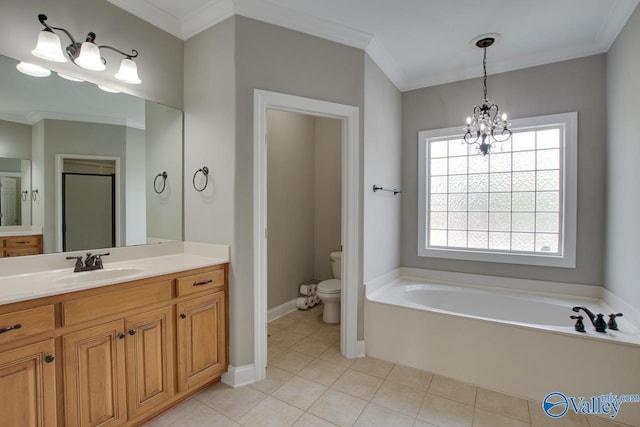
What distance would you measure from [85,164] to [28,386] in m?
1.29

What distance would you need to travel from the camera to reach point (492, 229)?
3.01 metres

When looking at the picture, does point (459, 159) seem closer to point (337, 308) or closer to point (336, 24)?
point (336, 24)

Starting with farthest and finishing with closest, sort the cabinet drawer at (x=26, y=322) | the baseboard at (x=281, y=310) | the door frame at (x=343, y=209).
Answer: the baseboard at (x=281, y=310)
the door frame at (x=343, y=209)
the cabinet drawer at (x=26, y=322)

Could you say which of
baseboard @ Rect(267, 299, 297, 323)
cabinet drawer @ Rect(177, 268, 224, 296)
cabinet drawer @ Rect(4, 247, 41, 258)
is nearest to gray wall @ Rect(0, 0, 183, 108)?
cabinet drawer @ Rect(4, 247, 41, 258)

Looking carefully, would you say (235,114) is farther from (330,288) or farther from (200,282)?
(330,288)

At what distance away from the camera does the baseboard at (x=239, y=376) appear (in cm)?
206

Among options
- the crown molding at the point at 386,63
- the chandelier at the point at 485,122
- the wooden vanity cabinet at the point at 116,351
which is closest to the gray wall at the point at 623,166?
the chandelier at the point at 485,122

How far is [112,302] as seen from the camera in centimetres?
151

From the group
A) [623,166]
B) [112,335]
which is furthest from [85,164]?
[623,166]

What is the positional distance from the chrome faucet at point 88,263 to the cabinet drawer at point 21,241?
181 millimetres

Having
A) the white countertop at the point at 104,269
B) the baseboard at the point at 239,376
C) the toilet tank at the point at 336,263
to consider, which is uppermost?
the white countertop at the point at 104,269

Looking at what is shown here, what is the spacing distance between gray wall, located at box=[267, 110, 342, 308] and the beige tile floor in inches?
48.5

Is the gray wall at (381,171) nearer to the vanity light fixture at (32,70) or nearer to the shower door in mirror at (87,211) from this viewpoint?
the shower door in mirror at (87,211)

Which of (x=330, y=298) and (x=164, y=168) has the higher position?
(x=164, y=168)
